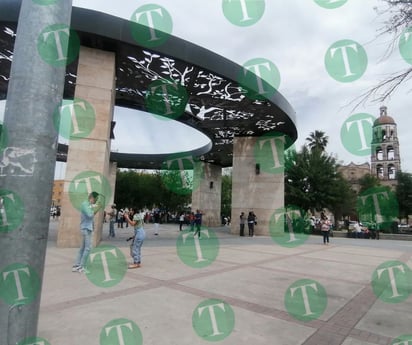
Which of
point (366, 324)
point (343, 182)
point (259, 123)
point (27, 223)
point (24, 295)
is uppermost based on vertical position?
point (259, 123)

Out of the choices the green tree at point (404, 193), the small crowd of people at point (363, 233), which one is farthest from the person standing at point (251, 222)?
the green tree at point (404, 193)

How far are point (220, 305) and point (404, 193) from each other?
4319cm

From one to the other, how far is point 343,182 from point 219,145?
15.1 meters

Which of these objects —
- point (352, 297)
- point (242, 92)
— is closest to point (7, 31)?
point (242, 92)

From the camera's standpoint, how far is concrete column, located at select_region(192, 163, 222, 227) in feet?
96.9

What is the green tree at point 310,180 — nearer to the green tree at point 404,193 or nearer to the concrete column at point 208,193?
the concrete column at point 208,193

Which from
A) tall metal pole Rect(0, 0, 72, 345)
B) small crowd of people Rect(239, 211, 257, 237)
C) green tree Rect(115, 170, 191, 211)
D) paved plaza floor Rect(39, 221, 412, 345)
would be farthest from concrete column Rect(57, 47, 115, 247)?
green tree Rect(115, 170, 191, 211)

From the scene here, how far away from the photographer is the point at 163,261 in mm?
8617

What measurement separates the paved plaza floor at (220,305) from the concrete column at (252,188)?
12.0 metres

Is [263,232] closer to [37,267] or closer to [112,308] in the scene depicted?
[112,308]

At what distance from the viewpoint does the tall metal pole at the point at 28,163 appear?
7.25ft

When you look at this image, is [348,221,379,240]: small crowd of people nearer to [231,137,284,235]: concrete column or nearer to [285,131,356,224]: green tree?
[285,131,356,224]: green tree

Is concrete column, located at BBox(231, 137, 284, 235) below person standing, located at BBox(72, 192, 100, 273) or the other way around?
the other way around

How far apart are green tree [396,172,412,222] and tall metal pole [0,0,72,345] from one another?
148 feet
